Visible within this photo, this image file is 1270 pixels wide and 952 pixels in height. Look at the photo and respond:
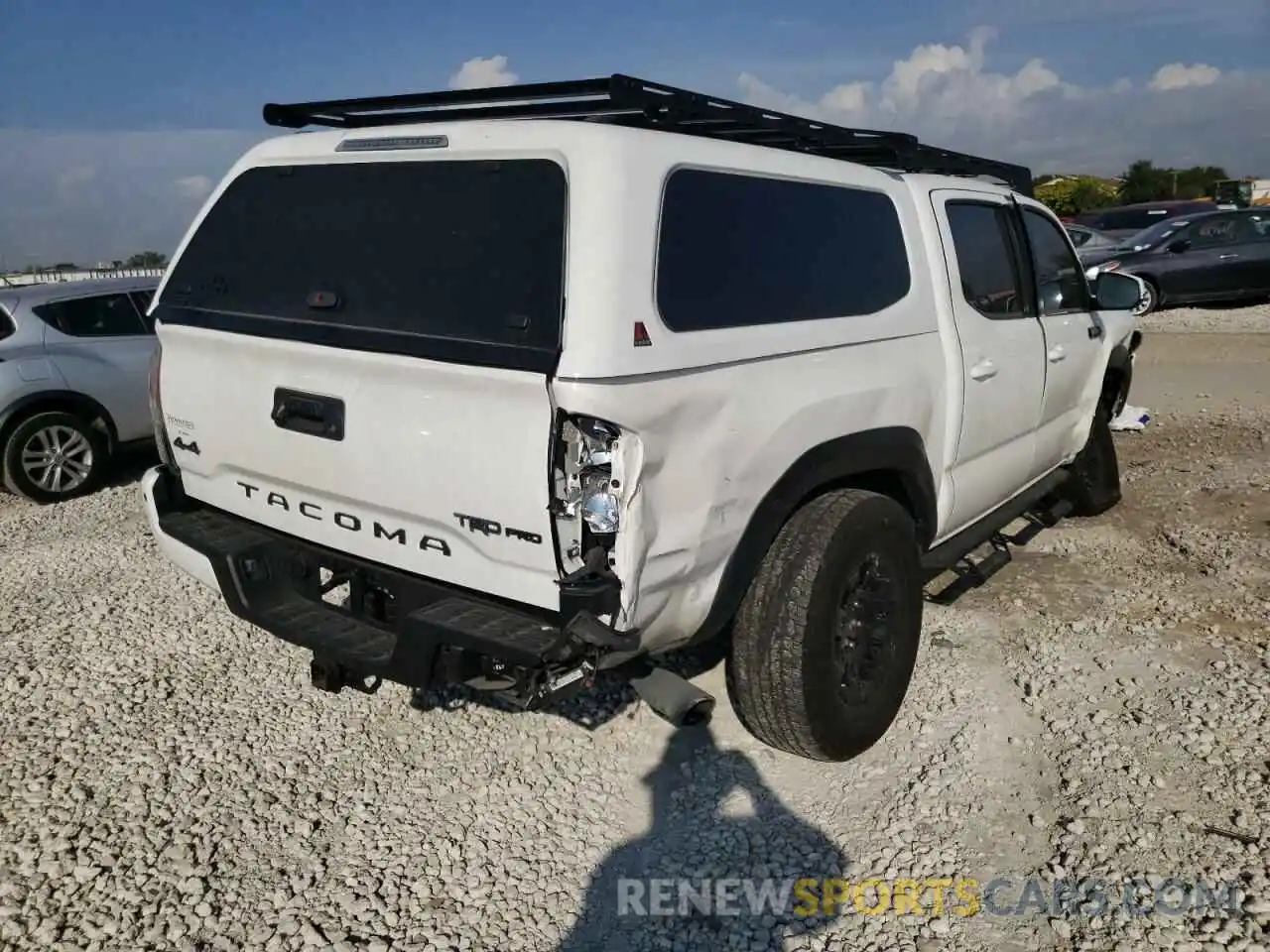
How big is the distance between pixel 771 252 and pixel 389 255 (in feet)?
3.79

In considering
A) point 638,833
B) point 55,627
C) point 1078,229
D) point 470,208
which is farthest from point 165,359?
point 1078,229

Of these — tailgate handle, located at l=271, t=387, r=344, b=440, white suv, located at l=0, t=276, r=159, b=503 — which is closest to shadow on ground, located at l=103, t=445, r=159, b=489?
white suv, located at l=0, t=276, r=159, b=503

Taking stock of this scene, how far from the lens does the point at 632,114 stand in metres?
2.88

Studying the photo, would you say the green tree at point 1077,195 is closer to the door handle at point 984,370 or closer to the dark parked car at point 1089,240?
the dark parked car at point 1089,240

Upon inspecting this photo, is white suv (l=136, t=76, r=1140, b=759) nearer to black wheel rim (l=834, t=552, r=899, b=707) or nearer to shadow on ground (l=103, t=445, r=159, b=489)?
black wheel rim (l=834, t=552, r=899, b=707)

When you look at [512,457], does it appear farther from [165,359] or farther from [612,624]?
[165,359]

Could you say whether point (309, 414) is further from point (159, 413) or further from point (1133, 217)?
point (1133, 217)

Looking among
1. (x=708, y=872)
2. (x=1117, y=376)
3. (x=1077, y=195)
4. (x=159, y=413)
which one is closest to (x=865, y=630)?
(x=708, y=872)

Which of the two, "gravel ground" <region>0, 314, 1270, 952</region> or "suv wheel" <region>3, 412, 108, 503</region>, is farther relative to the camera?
"suv wheel" <region>3, 412, 108, 503</region>

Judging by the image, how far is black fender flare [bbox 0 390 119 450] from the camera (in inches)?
258

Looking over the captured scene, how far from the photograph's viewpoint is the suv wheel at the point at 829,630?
2.91 m

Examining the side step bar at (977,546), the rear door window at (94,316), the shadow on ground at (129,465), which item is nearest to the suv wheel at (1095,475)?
the side step bar at (977,546)

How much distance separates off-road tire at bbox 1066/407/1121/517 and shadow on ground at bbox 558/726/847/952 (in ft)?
11.2

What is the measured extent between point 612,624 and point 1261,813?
2205 mm
